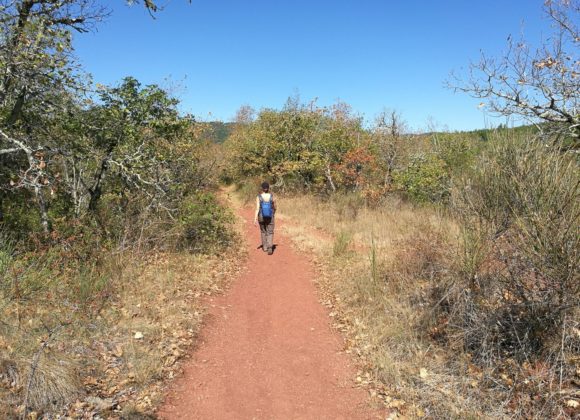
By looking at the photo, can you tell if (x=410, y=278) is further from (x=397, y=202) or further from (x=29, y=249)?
(x=397, y=202)

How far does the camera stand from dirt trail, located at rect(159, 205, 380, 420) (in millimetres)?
4371

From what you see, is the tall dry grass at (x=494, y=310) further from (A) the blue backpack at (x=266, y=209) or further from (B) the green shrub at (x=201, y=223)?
(B) the green shrub at (x=201, y=223)

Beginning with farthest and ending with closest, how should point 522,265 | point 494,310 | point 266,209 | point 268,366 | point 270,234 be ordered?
point 270,234
point 266,209
point 268,366
point 494,310
point 522,265

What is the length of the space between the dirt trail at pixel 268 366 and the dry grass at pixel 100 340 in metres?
0.33

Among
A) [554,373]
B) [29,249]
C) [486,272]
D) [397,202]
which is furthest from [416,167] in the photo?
[29,249]

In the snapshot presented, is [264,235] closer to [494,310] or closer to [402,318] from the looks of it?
[402,318]

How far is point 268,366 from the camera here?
523 centimetres

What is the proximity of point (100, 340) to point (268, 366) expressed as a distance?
2313 mm

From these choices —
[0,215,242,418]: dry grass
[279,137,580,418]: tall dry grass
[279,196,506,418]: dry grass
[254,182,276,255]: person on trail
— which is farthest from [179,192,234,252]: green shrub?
[279,137,580,418]: tall dry grass

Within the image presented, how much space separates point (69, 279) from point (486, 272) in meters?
6.50

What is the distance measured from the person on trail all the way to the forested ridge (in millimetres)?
974

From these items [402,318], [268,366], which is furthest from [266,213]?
[268,366]

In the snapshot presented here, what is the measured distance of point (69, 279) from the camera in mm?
6516

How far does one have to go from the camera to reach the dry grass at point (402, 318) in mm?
4316
